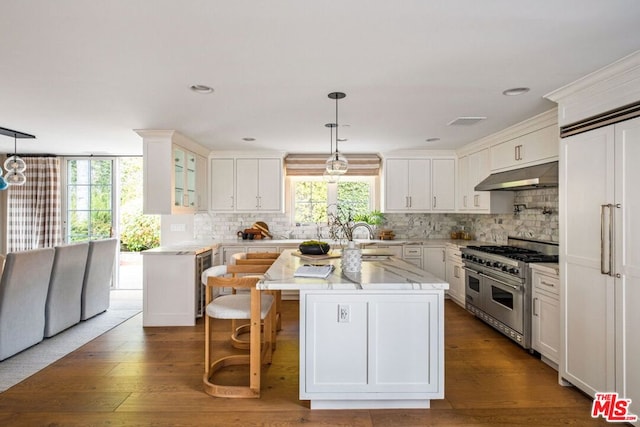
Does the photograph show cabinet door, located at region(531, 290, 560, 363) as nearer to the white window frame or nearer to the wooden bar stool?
the wooden bar stool

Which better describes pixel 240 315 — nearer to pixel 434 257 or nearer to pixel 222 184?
pixel 222 184

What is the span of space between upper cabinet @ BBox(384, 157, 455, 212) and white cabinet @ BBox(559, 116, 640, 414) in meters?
2.88

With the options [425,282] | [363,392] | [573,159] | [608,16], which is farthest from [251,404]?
[608,16]

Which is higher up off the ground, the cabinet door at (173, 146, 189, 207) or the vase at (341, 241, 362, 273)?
the cabinet door at (173, 146, 189, 207)

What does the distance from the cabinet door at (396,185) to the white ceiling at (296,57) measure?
173 centimetres

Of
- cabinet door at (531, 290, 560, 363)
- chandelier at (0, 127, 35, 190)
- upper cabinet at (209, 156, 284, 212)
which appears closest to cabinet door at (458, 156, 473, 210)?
cabinet door at (531, 290, 560, 363)

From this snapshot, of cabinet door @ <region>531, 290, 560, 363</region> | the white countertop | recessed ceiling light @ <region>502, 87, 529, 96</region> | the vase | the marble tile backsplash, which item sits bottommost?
cabinet door @ <region>531, 290, 560, 363</region>

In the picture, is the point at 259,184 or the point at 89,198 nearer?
the point at 259,184

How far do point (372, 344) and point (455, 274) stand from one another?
3.17 metres

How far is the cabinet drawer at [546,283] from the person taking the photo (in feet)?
9.87

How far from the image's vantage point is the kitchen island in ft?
7.84

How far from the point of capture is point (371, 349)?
2.39 meters

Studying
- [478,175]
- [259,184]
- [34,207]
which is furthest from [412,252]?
[34,207]

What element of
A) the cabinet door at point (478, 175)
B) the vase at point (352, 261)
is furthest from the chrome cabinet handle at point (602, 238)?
the cabinet door at point (478, 175)
